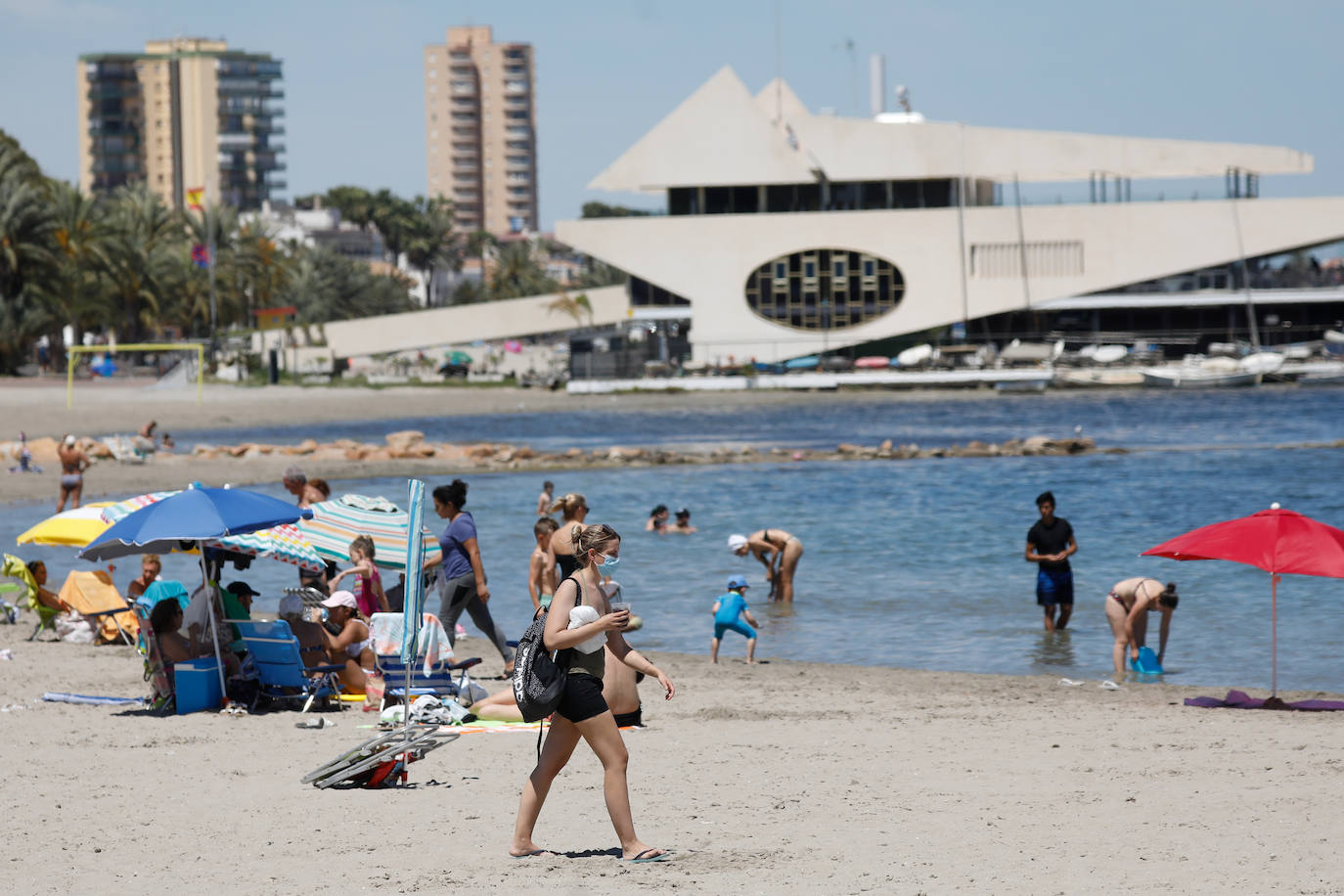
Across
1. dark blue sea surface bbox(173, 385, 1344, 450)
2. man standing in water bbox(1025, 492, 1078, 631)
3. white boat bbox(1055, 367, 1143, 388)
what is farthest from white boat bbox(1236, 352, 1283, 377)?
man standing in water bbox(1025, 492, 1078, 631)

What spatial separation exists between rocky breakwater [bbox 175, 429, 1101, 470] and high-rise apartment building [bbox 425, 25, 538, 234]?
5885 inches

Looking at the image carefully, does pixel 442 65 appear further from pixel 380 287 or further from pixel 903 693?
pixel 903 693

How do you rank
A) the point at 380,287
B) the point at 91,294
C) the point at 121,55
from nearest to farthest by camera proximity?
the point at 91,294 → the point at 380,287 → the point at 121,55

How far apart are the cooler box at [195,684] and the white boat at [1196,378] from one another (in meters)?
61.2

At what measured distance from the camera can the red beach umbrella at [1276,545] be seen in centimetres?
977

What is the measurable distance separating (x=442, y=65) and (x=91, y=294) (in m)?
125

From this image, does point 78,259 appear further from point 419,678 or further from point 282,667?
point 419,678

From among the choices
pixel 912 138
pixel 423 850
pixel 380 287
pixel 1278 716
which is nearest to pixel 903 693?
pixel 1278 716

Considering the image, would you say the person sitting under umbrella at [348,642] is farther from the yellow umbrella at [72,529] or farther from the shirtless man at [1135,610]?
the shirtless man at [1135,610]

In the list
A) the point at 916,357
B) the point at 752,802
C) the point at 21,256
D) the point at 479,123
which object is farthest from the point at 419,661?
the point at 479,123

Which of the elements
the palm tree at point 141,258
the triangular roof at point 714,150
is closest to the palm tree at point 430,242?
the palm tree at point 141,258

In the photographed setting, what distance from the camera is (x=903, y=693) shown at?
11289 mm

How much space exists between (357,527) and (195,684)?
1.86 meters

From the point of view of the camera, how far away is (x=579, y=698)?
6.21 m
